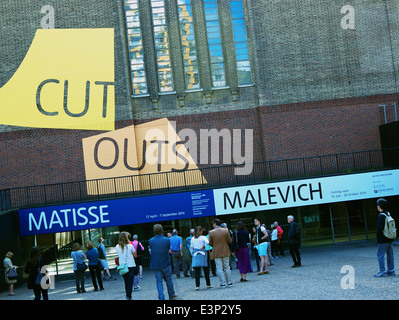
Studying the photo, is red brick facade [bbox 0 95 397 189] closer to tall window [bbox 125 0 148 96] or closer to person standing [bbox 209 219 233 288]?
tall window [bbox 125 0 148 96]

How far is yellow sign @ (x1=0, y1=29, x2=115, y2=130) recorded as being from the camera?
25.5m

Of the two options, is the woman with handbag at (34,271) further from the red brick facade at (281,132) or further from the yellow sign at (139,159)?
the red brick facade at (281,132)

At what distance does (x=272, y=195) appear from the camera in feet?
75.9

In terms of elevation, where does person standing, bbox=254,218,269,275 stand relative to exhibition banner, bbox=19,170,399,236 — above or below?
below

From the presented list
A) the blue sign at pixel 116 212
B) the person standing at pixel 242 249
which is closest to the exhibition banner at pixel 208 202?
the blue sign at pixel 116 212

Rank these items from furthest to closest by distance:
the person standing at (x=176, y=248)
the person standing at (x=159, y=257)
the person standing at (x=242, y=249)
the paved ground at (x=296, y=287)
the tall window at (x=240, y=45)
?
the tall window at (x=240, y=45), the person standing at (x=176, y=248), the person standing at (x=242, y=249), the person standing at (x=159, y=257), the paved ground at (x=296, y=287)

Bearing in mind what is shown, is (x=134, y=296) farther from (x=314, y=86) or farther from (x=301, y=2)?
(x=301, y=2)

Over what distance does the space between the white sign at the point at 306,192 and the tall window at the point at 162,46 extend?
23.7ft

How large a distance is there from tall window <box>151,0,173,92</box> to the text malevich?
7.41 metres

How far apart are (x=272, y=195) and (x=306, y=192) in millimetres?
1584

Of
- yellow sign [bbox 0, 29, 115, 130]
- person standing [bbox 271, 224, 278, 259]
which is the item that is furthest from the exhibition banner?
yellow sign [bbox 0, 29, 115, 130]

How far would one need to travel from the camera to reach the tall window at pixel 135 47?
2667 centimetres

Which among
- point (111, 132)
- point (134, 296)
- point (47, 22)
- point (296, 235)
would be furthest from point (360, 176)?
point (47, 22)

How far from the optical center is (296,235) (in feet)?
53.4
